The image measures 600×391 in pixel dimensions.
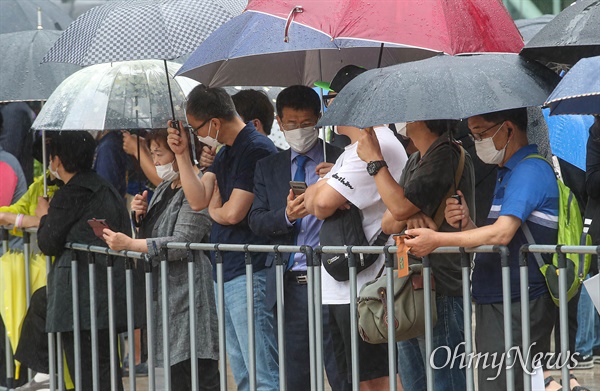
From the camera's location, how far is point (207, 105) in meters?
6.61

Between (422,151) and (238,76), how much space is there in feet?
6.26

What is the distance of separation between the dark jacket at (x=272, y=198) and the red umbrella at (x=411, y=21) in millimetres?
891

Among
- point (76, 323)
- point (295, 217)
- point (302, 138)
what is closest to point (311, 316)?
point (295, 217)

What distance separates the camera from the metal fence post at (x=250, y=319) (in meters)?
5.86

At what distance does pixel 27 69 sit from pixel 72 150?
90 centimetres

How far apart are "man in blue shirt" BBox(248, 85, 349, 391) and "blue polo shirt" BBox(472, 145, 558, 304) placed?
1153 mm

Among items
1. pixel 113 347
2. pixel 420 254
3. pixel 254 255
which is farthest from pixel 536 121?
pixel 113 347

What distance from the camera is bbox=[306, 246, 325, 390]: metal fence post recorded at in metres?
5.54

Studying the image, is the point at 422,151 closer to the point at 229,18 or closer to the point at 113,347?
the point at 229,18

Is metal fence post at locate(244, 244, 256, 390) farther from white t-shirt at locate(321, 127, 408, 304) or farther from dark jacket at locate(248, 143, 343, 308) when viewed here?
white t-shirt at locate(321, 127, 408, 304)

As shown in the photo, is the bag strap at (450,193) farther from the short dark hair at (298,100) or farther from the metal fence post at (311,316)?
the short dark hair at (298,100)

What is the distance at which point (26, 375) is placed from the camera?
834 cm

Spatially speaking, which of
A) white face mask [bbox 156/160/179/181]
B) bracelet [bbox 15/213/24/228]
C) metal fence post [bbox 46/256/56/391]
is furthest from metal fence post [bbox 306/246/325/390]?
bracelet [bbox 15/213/24/228]

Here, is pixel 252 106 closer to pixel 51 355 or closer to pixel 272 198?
pixel 272 198
